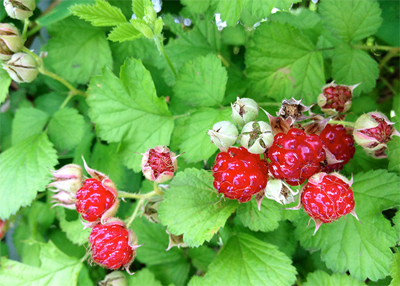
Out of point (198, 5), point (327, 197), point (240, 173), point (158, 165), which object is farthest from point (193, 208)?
point (198, 5)

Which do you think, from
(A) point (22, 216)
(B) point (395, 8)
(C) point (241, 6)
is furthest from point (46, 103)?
(B) point (395, 8)

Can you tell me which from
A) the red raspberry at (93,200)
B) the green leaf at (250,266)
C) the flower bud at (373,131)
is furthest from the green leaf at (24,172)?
the flower bud at (373,131)

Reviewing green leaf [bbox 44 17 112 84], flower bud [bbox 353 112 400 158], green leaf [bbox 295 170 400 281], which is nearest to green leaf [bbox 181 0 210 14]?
green leaf [bbox 44 17 112 84]

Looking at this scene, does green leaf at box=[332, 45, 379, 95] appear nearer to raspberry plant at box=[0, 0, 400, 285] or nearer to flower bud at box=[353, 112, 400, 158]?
raspberry plant at box=[0, 0, 400, 285]

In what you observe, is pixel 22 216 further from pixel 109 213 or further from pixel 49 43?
pixel 109 213

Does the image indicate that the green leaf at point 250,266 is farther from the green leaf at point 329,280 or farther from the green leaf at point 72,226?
the green leaf at point 72,226

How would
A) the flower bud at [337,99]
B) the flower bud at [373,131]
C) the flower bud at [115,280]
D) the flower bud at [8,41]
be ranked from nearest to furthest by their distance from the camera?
1. the flower bud at [373,131]
2. the flower bud at [337,99]
3. the flower bud at [8,41]
4. the flower bud at [115,280]
